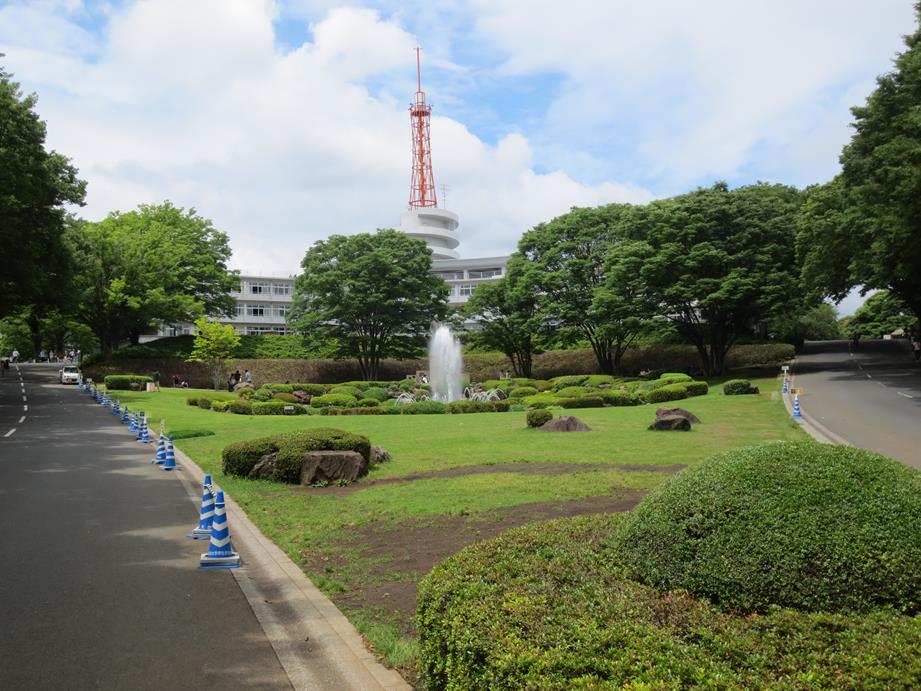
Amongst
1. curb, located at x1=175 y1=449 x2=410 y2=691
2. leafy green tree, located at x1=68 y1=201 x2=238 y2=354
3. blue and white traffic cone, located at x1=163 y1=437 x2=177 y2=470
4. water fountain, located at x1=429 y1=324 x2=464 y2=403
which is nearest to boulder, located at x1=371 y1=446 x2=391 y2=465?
blue and white traffic cone, located at x1=163 y1=437 x2=177 y2=470

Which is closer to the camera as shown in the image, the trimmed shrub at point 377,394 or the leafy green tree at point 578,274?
the trimmed shrub at point 377,394

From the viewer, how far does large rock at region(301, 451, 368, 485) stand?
43.5 feet

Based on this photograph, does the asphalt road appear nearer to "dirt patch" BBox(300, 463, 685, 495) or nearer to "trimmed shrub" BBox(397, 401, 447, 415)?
"dirt patch" BBox(300, 463, 685, 495)

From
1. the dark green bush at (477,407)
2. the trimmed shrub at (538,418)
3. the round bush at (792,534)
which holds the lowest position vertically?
the dark green bush at (477,407)

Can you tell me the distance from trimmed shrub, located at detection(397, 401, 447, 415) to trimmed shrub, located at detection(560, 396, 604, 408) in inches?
218

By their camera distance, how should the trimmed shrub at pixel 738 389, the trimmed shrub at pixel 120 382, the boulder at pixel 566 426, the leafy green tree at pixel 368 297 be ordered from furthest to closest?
the leafy green tree at pixel 368 297 → the trimmed shrub at pixel 120 382 → the trimmed shrub at pixel 738 389 → the boulder at pixel 566 426

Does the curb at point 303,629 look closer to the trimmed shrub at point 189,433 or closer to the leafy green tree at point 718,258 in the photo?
the trimmed shrub at point 189,433

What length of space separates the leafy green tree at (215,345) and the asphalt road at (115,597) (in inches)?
1572

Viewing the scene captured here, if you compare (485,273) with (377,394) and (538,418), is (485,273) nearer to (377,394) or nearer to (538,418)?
(377,394)

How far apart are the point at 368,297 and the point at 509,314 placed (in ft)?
36.1

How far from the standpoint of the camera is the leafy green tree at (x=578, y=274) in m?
51.2

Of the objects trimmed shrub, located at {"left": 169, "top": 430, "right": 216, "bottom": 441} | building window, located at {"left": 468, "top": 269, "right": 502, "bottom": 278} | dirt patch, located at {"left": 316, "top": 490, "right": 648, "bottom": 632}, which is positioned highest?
building window, located at {"left": 468, "top": 269, "right": 502, "bottom": 278}

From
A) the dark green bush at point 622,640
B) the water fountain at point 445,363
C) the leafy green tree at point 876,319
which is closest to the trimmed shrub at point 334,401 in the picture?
the water fountain at point 445,363

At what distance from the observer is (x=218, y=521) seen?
330 inches
